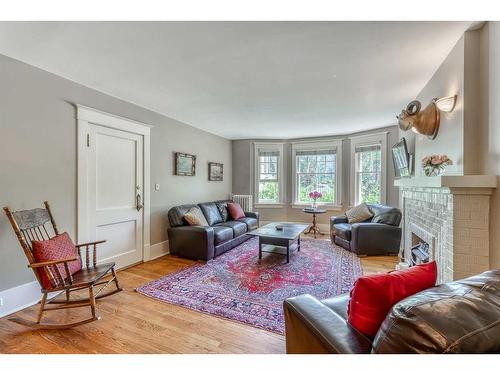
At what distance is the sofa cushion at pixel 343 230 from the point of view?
13.4ft

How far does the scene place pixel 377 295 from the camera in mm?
961

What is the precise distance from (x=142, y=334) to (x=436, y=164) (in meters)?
2.86

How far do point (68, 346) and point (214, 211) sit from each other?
3.08m

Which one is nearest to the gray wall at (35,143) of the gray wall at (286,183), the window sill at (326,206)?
the gray wall at (286,183)

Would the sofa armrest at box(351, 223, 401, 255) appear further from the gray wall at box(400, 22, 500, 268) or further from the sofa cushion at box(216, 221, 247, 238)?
the sofa cushion at box(216, 221, 247, 238)

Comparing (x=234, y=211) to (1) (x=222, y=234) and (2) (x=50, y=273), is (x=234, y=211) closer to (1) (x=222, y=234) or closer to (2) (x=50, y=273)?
(1) (x=222, y=234)

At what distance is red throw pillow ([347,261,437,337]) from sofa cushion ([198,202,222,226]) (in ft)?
11.5

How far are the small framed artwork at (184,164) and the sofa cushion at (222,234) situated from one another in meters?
1.27

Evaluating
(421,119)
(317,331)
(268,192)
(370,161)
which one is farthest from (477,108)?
(268,192)

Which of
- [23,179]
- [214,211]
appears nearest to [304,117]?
[214,211]

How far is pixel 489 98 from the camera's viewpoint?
176 cm

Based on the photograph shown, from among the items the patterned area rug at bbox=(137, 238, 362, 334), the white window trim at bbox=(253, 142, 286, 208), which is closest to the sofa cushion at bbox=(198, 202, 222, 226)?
the patterned area rug at bbox=(137, 238, 362, 334)

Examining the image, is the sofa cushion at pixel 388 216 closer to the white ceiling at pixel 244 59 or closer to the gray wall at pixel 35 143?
the white ceiling at pixel 244 59

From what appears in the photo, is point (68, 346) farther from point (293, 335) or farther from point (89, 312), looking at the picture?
point (293, 335)
